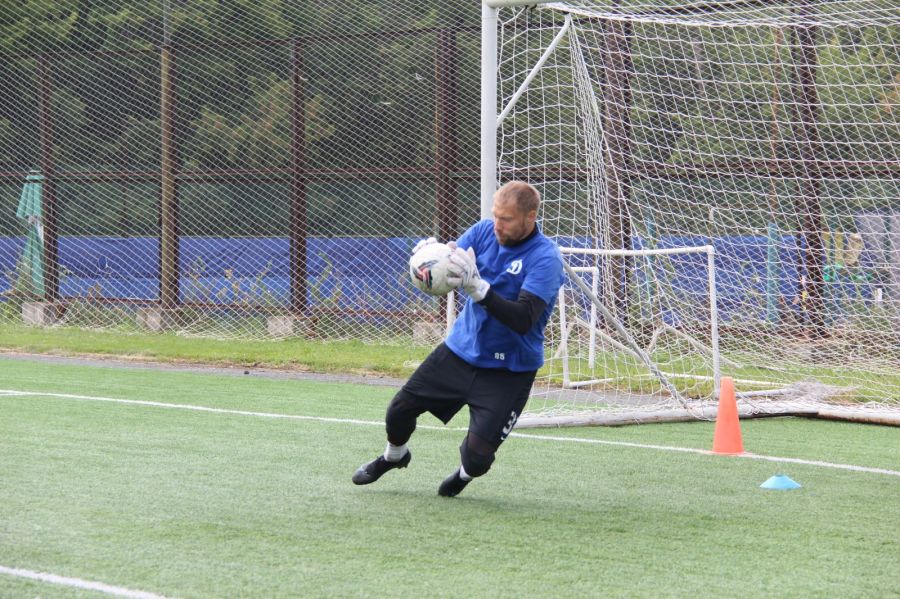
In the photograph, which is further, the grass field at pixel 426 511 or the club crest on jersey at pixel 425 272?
the club crest on jersey at pixel 425 272

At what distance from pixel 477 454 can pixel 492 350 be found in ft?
1.60

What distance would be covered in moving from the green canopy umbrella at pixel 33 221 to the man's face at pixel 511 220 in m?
12.6

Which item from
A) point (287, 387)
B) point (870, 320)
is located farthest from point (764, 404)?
point (287, 387)

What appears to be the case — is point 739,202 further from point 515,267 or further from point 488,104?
point 515,267

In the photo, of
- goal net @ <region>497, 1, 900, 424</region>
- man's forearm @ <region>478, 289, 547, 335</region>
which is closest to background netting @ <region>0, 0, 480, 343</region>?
goal net @ <region>497, 1, 900, 424</region>

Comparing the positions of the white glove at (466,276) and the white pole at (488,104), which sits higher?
the white pole at (488,104)

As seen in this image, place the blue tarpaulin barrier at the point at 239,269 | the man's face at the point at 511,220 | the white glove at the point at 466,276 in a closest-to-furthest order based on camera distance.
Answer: the white glove at the point at 466,276
the man's face at the point at 511,220
the blue tarpaulin barrier at the point at 239,269

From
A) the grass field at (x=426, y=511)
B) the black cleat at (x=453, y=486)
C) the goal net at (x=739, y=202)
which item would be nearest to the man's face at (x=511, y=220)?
the black cleat at (x=453, y=486)

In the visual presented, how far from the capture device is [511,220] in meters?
5.41

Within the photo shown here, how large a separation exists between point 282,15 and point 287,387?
370 inches

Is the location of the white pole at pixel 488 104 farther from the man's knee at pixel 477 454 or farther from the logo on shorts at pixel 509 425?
the man's knee at pixel 477 454

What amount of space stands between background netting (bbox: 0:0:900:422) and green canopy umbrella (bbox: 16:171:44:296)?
0.14ft

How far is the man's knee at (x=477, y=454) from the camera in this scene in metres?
5.50

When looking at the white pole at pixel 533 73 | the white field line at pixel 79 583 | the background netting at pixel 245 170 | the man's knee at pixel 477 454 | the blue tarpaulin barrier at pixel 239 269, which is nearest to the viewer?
the white field line at pixel 79 583
